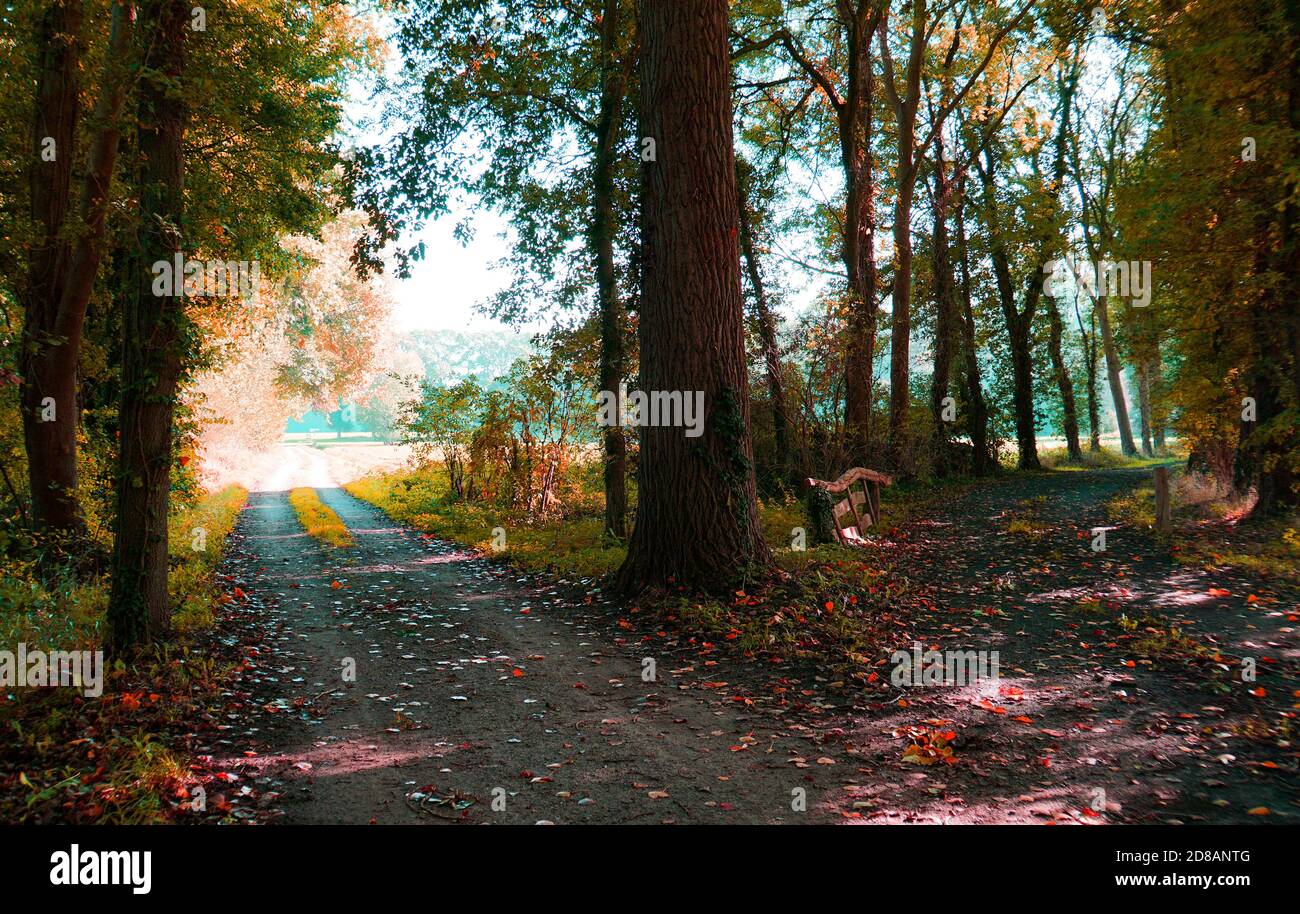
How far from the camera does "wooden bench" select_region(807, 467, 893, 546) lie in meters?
12.6

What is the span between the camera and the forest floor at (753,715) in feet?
14.6

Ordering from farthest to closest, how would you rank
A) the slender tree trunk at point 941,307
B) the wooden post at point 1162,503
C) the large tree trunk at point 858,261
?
the slender tree trunk at point 941,307
the large tree trunk at point 858,261
the wooden post at point 1162,503

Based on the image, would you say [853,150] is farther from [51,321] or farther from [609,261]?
[51,321]

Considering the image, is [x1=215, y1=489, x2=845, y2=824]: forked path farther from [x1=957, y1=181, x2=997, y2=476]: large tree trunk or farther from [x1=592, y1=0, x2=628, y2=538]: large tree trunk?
[x1=957, y1=181, x2=997, y2=476]: large tree trunk

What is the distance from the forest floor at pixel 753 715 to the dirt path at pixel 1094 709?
2 cm

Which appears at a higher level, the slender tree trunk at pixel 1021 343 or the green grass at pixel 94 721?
the slender tree trunk at pixel 1021 343

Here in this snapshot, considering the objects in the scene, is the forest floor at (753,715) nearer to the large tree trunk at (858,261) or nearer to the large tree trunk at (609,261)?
the large tree trunk at (609,261)

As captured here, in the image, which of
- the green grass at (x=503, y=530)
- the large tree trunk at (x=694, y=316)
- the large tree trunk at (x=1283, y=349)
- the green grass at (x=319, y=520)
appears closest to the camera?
the large tree trunk at (x=694, y=316)

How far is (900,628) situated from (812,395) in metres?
9.48

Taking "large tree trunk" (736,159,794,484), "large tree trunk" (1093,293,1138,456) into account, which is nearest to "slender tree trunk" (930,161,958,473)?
"large tree trunk" (1093,293,1138,456)

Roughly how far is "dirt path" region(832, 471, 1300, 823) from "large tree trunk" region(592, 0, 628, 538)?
596 cm

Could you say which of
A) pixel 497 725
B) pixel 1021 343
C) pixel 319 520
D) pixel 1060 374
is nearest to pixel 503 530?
pixel 319 520

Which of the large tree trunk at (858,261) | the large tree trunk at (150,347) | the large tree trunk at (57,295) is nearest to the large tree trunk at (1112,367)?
the large tree trunk at (858,261)

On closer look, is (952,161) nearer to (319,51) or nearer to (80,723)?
(319,51)
